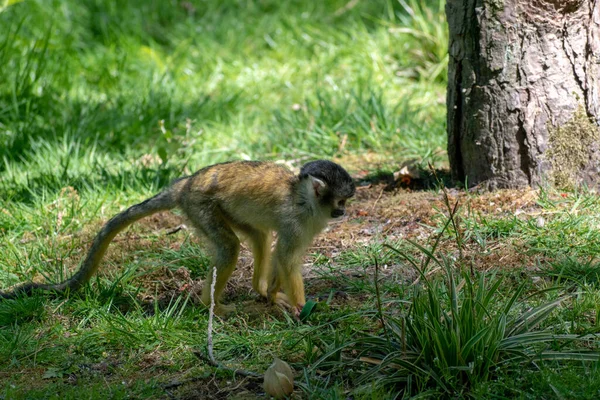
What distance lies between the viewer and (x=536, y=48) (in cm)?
500

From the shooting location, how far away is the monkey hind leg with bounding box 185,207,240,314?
4.51 m

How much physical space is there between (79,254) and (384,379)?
2742mm

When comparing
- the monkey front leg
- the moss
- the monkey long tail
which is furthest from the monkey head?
the moss

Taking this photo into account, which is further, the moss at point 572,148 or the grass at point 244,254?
the moss at point 572,148

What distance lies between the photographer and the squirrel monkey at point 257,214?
438cm

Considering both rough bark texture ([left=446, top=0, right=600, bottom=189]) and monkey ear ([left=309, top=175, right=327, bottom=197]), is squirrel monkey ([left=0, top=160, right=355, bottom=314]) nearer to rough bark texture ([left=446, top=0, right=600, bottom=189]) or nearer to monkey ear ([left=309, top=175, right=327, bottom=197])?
monkey ear ([left=309, top=175, right=327, bottom=197])

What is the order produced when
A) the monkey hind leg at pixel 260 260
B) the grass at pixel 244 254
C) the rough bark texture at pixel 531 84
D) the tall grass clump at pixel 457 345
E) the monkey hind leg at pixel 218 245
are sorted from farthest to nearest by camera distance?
the rough bark texture at pixel 531 84 → the monkey hind leg at pixel 260 260 → the monkey hind leg at pixel 218 245 → the grass at pixel 244 254 → the tall grass clump at pixel 457 345

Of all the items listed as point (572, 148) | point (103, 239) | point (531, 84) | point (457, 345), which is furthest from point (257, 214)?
point (572, 148)

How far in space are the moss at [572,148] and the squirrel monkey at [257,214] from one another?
1.54 metres

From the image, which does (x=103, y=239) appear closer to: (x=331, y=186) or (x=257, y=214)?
(x=257, y=214)

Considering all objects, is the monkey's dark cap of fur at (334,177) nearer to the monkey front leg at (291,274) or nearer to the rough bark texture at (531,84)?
the monkey front leg at (291,274)

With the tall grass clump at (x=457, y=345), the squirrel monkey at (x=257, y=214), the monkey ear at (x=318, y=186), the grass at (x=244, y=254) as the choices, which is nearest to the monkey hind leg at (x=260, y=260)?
the squirrel monkey at (x=257, y=214)

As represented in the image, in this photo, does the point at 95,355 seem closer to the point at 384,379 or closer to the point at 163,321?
the point at 163,321

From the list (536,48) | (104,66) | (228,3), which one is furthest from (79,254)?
(228,3)
